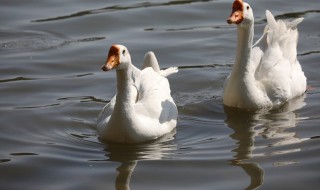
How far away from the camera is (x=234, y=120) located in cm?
979

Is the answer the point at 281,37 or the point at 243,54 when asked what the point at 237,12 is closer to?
the point at 243,54

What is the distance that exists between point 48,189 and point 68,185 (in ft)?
0.62

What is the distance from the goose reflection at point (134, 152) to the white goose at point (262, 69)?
1.28 meters

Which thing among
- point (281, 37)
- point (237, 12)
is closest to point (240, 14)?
point (237, 12)

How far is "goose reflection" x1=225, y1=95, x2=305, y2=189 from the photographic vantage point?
820cm

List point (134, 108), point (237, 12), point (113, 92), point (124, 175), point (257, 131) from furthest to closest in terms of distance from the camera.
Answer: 1. point (113, 92)
2. point (237, 12)
3. point (257, 131)
4. point (134, 108)
5. point (124, 175)

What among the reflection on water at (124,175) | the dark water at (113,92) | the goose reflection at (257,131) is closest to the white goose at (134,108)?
the dark water at (113,92)

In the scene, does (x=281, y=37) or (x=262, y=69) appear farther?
(x=281, y=37)

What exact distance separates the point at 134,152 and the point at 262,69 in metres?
2.42

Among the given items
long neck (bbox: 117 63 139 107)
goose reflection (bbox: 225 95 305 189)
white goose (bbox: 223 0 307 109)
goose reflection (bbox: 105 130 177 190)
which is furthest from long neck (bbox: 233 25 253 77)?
long neck (bbox: 117 63 139 107)

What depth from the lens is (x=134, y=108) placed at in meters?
9.03

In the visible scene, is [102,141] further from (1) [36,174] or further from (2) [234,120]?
(2) [234,120]

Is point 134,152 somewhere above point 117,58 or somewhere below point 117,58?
below

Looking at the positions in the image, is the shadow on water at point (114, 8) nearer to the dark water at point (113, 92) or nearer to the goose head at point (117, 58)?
the dark water at point (113, 92)
